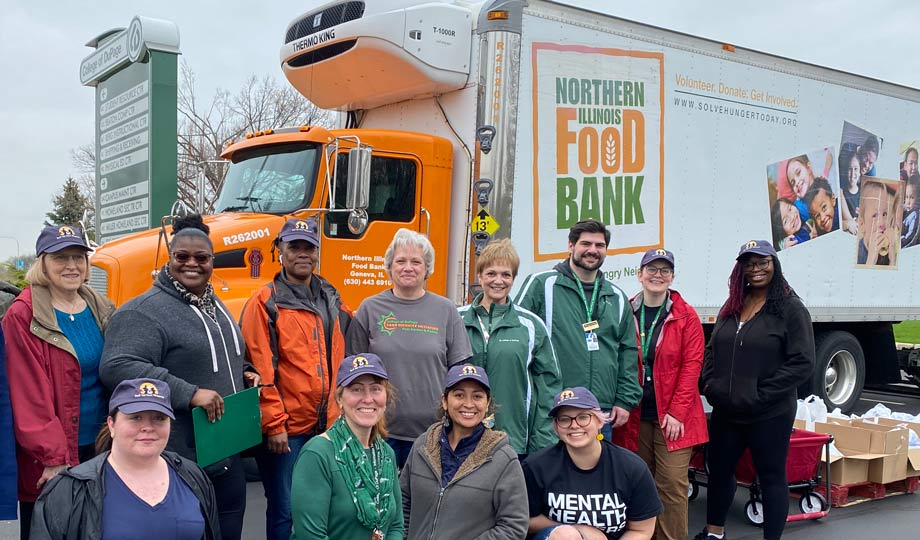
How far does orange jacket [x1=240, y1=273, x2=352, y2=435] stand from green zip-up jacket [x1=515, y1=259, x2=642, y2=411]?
→ 1294 mm

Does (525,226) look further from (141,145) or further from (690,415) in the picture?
(141,145)

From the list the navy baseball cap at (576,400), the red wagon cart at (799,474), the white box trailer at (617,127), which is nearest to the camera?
the navy baseball cap at (576,400)

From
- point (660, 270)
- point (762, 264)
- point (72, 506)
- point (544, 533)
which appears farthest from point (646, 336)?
point (72, 506)

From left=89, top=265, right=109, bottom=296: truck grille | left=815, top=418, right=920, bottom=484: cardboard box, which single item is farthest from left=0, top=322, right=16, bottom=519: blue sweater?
left=815, top=418, right=920, bottom=484: cardboard box

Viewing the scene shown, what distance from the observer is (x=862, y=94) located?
893 centimetres

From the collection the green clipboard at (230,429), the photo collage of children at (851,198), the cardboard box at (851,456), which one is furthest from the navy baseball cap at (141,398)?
the photo collage of children at (851,198)

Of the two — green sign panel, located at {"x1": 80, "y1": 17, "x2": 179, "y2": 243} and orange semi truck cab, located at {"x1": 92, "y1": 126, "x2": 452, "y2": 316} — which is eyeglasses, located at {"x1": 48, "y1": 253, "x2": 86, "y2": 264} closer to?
→ orange semi truck cab, located at {"x1": 92, "y1": 126, "x2": 452, "y2": 316}

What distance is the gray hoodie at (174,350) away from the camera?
117 inches

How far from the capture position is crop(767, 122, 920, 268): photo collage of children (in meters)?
8.15

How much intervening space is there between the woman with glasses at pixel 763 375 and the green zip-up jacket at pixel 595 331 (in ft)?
2.03

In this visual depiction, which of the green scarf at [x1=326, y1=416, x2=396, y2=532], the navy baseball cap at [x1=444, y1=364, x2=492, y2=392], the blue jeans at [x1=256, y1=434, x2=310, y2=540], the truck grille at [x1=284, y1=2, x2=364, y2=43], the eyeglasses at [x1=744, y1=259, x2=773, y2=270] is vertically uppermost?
the truck grille at [x1=284, y1=2, x2=364, y2=43]

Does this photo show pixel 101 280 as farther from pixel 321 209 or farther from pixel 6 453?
pixel 6 453

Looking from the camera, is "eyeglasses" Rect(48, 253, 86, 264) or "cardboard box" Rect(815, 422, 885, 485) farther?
"cardboard box" Rect(815, 422, 885, 485)

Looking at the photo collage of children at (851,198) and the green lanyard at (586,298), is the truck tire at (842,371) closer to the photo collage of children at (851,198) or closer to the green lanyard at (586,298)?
the photo collage of children at (851,198)
